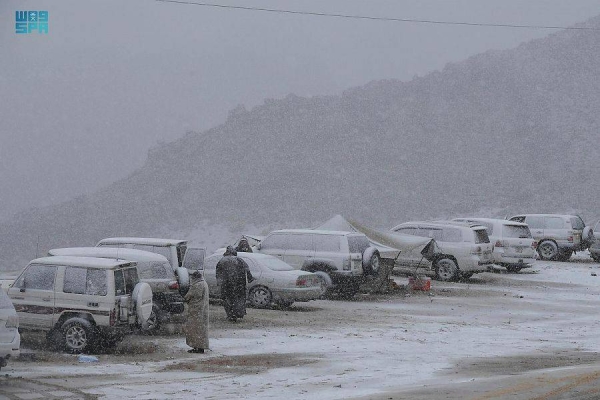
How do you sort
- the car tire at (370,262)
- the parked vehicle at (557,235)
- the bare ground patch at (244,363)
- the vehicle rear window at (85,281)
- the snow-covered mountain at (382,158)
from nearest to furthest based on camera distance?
the bare ground patch at (244,363), the vehicle rear window at (85,281), the car tire at (370,262), the parked vehicle at (557,235), the snow-covered mountain at (382,158)

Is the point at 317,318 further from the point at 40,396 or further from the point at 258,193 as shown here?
the point at 258,193

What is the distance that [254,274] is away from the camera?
858 inches

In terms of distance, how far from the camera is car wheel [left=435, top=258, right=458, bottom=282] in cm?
2906

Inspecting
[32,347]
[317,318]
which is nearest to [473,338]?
[317,318]

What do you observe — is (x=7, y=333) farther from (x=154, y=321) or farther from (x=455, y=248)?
(x=455, y=248)

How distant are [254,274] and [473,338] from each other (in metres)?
6.22

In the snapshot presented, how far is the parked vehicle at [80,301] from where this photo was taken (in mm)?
14805

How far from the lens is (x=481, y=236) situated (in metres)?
29.7

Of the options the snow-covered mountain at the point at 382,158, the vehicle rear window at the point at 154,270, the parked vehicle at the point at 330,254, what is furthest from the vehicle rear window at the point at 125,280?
the snow-covered mountain at the point at 382,158

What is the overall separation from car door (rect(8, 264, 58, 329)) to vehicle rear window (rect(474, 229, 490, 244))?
16799mm

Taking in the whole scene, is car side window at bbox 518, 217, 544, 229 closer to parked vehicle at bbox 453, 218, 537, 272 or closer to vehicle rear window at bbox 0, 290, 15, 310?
parked vehicle at bbox 453, 218, 537, 272

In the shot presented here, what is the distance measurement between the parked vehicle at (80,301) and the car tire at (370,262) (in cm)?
988

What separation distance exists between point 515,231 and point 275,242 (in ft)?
36.0

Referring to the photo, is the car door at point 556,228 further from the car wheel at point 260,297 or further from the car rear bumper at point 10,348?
the car rear bumper at point 10,348
